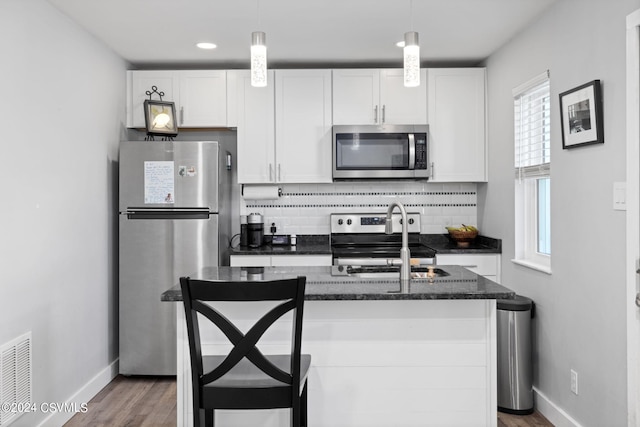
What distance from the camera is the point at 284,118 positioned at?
4305mm

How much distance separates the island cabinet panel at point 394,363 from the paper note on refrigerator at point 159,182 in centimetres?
183

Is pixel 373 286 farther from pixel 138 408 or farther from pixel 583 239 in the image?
pixel 138 408

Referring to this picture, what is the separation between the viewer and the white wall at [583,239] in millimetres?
2457

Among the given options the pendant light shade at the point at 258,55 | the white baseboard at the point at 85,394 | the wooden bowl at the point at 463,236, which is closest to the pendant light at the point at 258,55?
the pendant light shade at the point at 258,55

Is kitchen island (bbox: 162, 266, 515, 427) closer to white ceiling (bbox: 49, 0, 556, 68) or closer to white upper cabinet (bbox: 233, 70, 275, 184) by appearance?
white ceiling (bbox: 49, 0, 556, 68)

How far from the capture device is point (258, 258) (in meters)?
4.11

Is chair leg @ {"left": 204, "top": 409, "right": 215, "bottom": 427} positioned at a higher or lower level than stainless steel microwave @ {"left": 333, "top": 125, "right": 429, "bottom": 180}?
lower

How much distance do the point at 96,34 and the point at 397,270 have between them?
8.54ft

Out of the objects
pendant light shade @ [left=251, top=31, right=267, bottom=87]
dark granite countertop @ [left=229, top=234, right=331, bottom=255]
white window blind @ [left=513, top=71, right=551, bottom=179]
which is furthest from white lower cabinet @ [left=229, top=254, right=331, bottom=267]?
pendant light shade @ [left=251, top=31, right=267, bottom=87]

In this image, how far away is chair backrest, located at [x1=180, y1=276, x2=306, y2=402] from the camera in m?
1.80

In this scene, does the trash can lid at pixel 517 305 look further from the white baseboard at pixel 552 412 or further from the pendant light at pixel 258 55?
the pendant light at pixel 258 55

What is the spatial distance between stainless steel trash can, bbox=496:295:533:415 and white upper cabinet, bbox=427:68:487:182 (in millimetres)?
1386

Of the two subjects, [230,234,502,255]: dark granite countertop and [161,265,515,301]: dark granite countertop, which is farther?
[230,234,502,255]: dark granite countertop

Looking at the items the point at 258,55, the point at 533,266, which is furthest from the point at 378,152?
the point at 258,55
